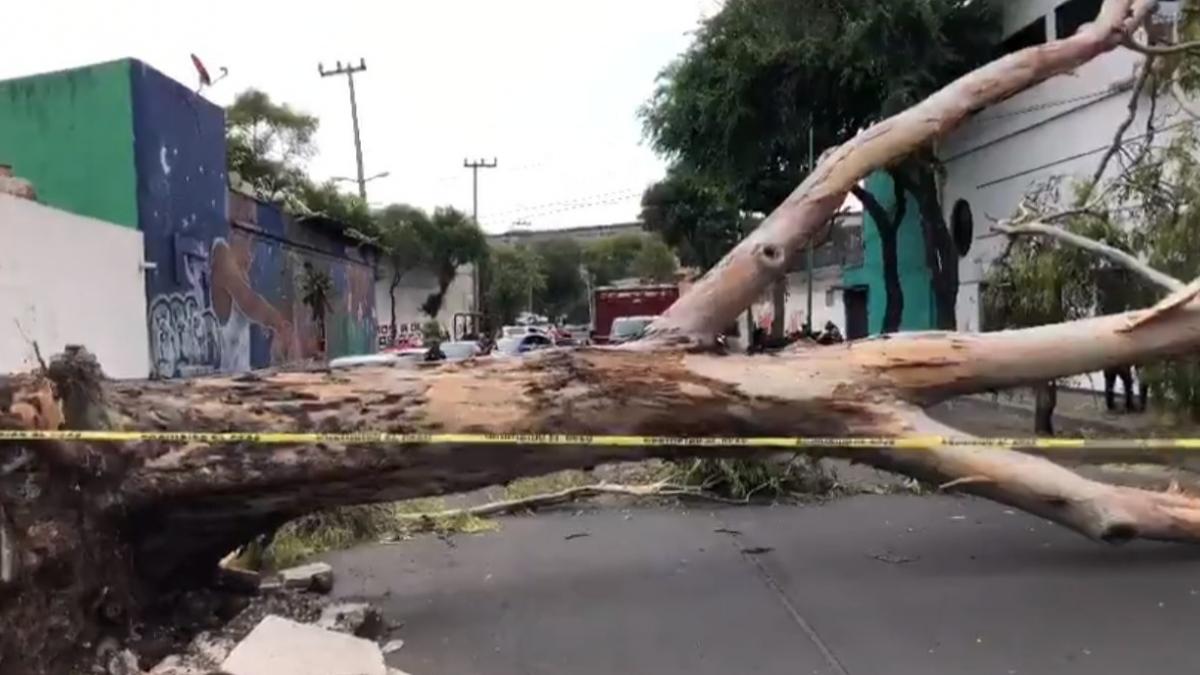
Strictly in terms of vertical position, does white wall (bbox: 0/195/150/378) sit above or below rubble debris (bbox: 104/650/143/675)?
above

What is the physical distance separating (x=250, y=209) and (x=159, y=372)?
23.8 feet

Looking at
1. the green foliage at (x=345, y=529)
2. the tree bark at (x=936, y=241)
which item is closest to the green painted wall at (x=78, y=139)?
the green foliage at (x=345, y=529)

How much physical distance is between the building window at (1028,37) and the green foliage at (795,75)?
1.32ft

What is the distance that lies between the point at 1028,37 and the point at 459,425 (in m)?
19.4

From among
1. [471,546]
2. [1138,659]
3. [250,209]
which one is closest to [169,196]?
[250,209]

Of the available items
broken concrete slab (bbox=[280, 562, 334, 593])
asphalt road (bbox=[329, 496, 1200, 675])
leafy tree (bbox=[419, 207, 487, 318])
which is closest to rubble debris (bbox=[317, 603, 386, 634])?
asphalt road (bbox=[329, 496, 1200, 675])

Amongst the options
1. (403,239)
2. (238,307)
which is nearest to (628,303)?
(403,239)

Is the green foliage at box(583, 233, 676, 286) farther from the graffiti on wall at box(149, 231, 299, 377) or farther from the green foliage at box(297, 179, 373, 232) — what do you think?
the graffiti on wall at box(149, 231, 299, 377)

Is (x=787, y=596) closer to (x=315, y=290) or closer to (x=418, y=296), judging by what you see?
(x=315, y=290)

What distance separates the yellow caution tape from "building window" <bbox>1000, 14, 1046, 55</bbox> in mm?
16642

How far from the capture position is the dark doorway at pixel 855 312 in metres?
35.6

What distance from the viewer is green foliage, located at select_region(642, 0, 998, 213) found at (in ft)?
67.9

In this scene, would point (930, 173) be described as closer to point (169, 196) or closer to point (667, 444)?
point (169, 196)

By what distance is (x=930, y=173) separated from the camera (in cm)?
2181
